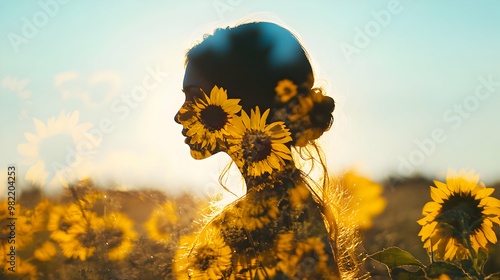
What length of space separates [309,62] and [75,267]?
4.99 ft

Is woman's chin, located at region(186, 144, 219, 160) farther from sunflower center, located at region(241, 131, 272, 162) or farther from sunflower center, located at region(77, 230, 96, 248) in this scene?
sunflower center, located at region(77, 230, 96, 248)

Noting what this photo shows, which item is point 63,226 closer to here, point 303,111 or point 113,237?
point 113,237

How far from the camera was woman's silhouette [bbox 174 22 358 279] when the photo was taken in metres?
1.25

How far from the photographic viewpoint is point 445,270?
0.66m

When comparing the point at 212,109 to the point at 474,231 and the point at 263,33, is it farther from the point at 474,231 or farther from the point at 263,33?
the point at 474,231

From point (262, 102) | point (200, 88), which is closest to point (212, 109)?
point (262, 102)

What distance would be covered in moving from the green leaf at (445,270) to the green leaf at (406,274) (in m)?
0.02

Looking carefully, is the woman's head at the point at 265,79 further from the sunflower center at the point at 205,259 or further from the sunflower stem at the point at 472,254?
the sunflower stem at the point at 472,254

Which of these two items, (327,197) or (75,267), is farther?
(75,267)

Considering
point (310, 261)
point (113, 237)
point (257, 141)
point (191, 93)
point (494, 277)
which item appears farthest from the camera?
point (113, 237)

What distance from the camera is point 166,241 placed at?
2020mm

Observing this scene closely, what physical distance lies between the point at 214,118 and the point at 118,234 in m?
1.11

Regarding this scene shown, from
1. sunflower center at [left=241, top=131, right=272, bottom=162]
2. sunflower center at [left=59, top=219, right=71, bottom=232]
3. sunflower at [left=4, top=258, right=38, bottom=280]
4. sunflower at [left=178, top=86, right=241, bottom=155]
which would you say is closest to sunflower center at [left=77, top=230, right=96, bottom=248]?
sunflower center at [left=59, top=219, right=71, bottom=232]

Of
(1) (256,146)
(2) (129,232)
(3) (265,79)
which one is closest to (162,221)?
(2) (129,232)
